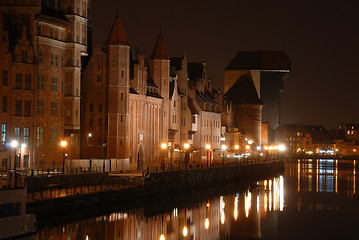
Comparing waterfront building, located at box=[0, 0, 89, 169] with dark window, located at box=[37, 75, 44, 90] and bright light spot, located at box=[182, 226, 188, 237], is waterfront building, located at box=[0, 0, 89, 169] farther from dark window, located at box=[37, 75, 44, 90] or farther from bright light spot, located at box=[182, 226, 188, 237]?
bright light spot, located at box=[182, 226, 188, 237]

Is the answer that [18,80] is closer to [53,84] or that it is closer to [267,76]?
[53,84]

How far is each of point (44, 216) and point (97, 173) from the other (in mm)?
14604

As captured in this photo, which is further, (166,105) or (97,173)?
(166,105)

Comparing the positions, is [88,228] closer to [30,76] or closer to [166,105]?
[30,76]

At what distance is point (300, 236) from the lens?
169ft

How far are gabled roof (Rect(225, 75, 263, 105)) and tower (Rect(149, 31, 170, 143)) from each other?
63442mm

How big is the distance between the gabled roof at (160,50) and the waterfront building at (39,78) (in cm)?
1767

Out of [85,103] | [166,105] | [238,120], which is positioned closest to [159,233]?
[85,103]

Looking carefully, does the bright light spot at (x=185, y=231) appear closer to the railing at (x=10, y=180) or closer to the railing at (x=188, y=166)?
the railing at (x=188, y=166)

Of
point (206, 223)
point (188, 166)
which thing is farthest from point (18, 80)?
point (188, 166)

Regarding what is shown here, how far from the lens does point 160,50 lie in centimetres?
8781

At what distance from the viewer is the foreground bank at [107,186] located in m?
48.3

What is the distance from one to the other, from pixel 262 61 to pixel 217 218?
107650 mm

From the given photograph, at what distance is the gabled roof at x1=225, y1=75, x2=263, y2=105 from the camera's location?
492ft
